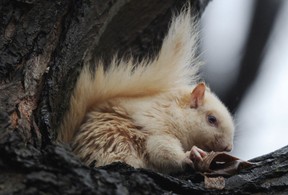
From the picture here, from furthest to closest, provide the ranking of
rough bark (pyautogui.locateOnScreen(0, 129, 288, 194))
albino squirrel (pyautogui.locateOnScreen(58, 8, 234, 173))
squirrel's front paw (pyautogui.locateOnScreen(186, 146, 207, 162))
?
albino squirrel (pyautogui.locateOnScreen(58, 8, 234, 173)) → squirrel's front paw (pyautogui.locateOnScreen(186, 146, 207, 162)) → rough bark (pyautogui.locateOnScreen(0, 129, 288, 194))

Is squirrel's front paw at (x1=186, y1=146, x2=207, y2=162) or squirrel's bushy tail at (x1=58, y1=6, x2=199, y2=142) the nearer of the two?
squirrel's front paw at (x1=186, y1=146, x2=207, y2=162)

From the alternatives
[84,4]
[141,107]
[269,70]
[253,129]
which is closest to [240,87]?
[269,70]

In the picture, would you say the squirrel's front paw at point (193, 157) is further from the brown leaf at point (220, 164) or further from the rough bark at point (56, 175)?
the rough bark at point (56, 175)

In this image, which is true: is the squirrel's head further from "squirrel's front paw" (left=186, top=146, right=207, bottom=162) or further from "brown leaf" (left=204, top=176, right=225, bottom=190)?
"brown leaf" (left=204, top=176, right=225, bottom=190)

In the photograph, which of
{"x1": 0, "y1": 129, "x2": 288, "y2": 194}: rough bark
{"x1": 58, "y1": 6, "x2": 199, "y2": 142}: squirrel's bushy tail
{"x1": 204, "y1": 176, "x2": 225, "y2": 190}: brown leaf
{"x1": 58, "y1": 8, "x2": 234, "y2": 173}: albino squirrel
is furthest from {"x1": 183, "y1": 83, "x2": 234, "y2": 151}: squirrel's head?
{"x1": 0, "y1": 129, "x2": 288, "y2": 194}: rough bark

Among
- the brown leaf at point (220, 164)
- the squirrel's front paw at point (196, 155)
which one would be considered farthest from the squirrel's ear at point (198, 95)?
the brown leaf at point (220, 164)

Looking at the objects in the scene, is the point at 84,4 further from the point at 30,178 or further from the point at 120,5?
the point at 30,178

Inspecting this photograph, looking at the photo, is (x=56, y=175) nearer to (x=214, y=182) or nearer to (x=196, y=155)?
(x=214, y=182)
